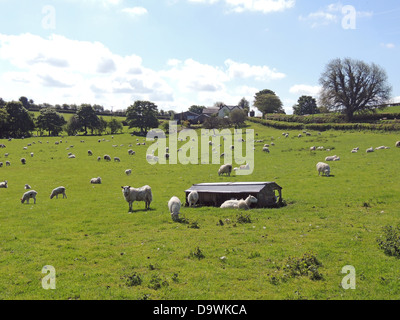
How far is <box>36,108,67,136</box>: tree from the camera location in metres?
106

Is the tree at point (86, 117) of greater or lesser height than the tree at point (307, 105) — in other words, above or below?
below

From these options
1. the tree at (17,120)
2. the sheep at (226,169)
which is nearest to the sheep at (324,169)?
the sheep at (226,169)

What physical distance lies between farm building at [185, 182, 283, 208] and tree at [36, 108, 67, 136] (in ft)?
319

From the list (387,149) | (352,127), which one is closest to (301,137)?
(352,127)

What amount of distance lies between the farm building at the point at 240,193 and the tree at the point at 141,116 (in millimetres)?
83979

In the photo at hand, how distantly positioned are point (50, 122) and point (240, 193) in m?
101

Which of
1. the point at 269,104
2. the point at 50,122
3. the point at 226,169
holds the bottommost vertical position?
the point at 226,169

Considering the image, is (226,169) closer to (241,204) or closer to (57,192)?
(241,204)

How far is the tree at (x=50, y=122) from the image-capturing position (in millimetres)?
105688

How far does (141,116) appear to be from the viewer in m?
106

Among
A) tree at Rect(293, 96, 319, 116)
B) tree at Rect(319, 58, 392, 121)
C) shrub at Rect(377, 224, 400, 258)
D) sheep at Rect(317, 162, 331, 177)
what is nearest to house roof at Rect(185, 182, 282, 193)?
shrub at Rect(377, 224, 400, 258)

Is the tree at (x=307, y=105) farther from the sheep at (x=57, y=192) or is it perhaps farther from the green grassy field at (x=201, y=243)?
the sheep at (x=57, y=192)

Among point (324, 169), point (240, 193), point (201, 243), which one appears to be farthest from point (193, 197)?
point (324, 169)

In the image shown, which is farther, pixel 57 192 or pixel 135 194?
pixel 57 192
